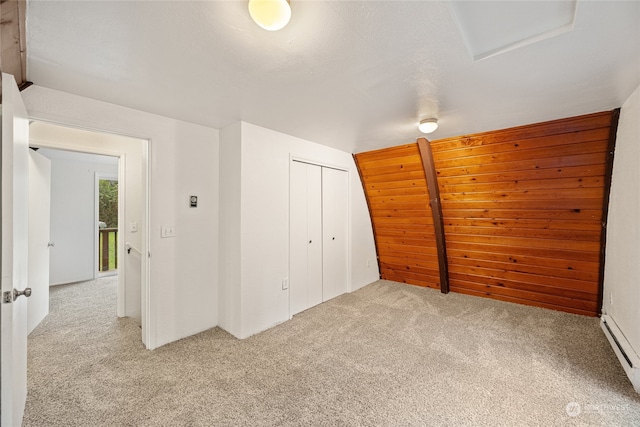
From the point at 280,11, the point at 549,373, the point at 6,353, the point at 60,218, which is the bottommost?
the point at 549,373

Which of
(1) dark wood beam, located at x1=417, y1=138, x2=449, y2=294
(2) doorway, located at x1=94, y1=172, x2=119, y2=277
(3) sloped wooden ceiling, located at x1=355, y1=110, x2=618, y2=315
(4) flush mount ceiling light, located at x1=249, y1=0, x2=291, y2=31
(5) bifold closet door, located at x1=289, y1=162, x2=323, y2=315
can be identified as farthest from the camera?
(2) doorway, located at x1=94, y1=172, x2=119, y2=277

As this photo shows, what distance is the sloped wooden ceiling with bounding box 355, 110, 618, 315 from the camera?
2662 millimetres

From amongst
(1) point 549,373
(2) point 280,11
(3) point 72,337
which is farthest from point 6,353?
(1) point 549,373

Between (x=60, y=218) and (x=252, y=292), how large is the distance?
4004mm

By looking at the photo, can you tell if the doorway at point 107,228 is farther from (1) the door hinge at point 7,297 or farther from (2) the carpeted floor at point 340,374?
(1) the door hinge at point 7,297

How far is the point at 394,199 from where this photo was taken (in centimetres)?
396

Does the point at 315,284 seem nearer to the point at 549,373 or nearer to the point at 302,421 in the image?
the point at 302,421

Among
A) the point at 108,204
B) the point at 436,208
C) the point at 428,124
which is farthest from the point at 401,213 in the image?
the point at 108,204

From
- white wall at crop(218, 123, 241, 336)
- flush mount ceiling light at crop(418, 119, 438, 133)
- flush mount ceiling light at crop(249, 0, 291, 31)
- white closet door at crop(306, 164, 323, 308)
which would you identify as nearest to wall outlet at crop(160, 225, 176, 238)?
white wall at crop(218, 123, 241, 336)

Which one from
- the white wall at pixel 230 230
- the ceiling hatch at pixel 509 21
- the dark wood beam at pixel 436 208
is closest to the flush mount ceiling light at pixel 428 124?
the dark wood beam at pixel 436 208

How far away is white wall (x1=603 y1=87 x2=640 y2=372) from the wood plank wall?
1.73 meters

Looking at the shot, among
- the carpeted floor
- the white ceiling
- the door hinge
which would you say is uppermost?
the white ceiling

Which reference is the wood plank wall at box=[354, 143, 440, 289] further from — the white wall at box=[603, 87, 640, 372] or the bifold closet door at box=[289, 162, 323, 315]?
the white wall at box=[603, 87, 640, 372]

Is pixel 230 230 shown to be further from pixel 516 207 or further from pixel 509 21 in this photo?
pixel 516 207
